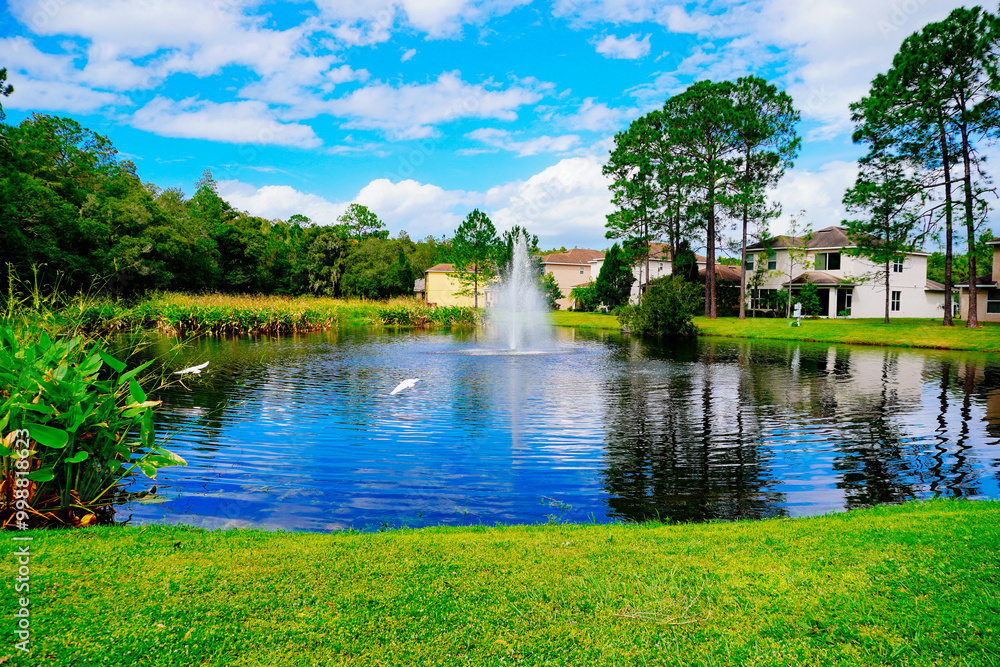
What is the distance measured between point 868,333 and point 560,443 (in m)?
27.7

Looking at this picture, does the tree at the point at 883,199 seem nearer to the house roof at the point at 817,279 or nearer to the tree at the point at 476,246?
the house roof at the point at 817,279

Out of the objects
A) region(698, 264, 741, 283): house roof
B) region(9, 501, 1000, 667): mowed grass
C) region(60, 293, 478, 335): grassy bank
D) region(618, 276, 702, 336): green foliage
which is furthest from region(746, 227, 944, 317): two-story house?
region(9, 501, 1000, 667): mowed grass

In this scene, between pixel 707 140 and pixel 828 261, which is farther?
pixel 828 261

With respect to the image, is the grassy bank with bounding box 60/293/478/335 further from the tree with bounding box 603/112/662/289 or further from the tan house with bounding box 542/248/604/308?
the tan house with bounding box 542/248/604/308

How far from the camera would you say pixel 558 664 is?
9.70 ft

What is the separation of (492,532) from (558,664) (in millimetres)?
2274

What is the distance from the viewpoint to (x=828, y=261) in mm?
46344

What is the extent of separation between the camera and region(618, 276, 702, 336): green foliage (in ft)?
111

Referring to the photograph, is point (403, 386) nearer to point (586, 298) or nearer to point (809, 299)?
point (809, 299)

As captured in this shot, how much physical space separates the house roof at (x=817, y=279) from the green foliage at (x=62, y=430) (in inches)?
1846

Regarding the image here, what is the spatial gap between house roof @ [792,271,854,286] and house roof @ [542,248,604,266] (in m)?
32.1

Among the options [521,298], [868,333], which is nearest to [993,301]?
[868,333]

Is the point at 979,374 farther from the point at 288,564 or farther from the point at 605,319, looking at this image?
the point at 605,319

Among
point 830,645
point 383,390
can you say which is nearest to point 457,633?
point 830,645
